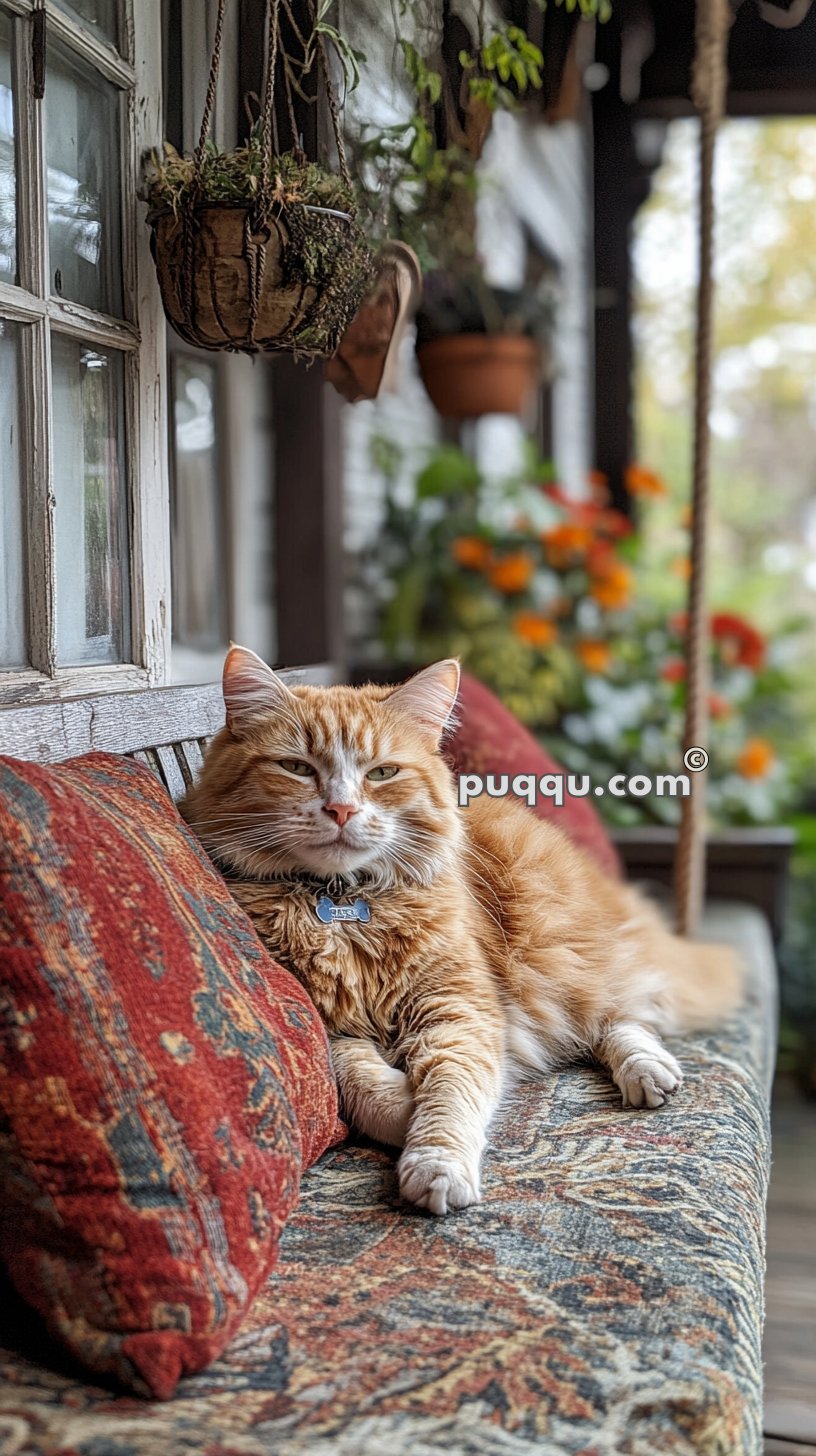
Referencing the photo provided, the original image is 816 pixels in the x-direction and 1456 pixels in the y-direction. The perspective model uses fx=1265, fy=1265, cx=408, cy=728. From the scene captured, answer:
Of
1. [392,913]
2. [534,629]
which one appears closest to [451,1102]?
[392,913]

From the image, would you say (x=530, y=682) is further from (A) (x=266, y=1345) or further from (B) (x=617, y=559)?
(A) (x=266, y=1345)

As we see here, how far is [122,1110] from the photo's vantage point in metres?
0.99

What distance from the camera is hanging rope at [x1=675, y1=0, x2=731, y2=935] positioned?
215 cm

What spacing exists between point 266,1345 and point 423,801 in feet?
2.15

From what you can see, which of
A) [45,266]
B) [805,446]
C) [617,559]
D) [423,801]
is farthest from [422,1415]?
[805,446]

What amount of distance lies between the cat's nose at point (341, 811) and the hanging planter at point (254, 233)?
2.06ft

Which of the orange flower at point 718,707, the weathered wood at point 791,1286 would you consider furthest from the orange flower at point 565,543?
the weathered wood at point 791,1286

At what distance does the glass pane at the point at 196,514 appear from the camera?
1996 millimetres

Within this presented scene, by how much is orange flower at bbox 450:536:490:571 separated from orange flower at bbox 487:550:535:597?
34 millimetres

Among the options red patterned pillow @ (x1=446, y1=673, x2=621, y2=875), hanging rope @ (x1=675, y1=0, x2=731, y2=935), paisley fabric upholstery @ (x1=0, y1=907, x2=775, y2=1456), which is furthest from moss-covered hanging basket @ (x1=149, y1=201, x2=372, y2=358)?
paisley fabric upholstery @ (x1=0, y1=907, x2=775, y2=1456)

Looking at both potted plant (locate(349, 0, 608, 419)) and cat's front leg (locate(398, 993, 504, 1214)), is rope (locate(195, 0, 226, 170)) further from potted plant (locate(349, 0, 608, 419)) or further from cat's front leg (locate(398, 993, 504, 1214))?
cat's front leg (locate(398, 993, 504, 1214))

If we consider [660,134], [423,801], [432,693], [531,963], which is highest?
[660,134]

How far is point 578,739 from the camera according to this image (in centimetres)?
365

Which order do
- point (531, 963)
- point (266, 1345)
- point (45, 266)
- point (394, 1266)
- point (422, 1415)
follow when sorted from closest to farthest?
point (422, 1415) < point (266, 1345) < point (394, 1266) < point (45, 266) < point (531, 963)
